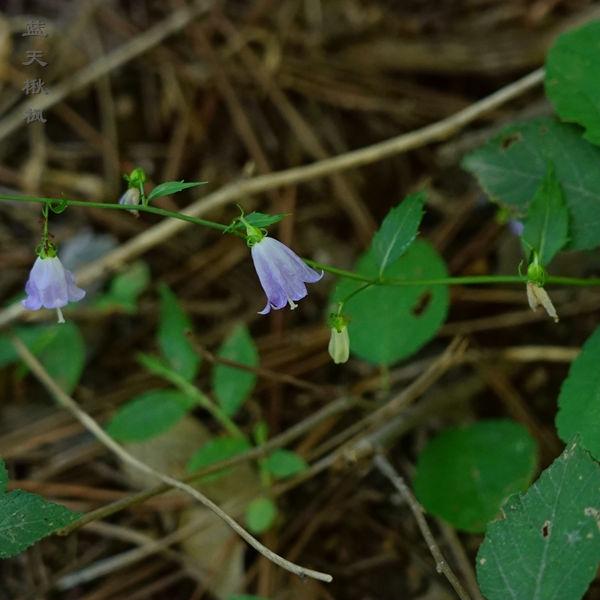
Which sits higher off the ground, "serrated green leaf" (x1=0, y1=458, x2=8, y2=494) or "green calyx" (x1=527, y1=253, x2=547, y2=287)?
"green calyx" (x1=527, y1=253, x2=547, y2=287)

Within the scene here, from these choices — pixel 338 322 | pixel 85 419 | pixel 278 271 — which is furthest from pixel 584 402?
pixel 85 419

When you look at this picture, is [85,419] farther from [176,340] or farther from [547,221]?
[547,221]

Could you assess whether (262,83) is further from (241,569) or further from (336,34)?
(241,569)

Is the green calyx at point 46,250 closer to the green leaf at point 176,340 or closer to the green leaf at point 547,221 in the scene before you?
the green leaf at point 176,340

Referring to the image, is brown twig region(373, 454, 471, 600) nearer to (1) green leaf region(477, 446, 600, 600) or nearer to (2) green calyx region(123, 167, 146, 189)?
(1) green leaf region(477, 446, 600, 600)

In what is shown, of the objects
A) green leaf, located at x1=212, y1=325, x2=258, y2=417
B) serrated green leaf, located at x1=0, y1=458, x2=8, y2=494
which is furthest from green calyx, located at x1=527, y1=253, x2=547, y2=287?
serrated green leaf, located at x1=0, y1=458, x2=8, y2=494

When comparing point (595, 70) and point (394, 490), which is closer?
point (595, 70)

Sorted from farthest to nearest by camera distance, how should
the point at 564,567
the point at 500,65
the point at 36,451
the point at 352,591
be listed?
1. the point at 500,65
2. the point at 36,451
3. the point at 352,591
4. the point at 564,567

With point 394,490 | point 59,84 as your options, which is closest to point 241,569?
point 394,490
